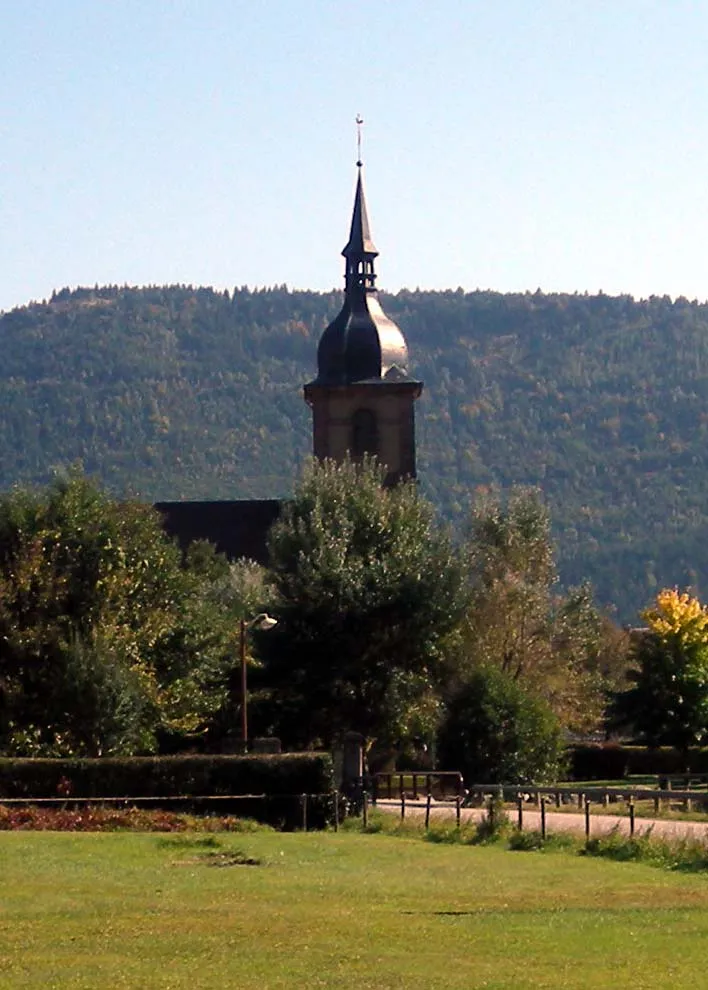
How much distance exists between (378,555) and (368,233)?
108 feet

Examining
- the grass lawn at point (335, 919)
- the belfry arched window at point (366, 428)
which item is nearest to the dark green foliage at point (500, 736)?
the grass lawn at point (335, 919)

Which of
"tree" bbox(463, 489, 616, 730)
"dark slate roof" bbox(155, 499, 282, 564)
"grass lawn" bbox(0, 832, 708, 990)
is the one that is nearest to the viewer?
"grass lawn" bbox(0, 832, 708, 990)

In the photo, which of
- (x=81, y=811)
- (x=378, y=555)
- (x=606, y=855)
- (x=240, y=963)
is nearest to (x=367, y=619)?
(x=378, y=555)

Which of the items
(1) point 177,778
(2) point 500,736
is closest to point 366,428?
(2) point 500,736

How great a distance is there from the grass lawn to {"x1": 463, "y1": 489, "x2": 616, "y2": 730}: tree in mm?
32405

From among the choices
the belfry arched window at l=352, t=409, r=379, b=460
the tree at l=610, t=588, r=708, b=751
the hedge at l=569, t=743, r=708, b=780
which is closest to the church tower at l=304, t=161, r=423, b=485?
the belfry arched window at l=352, t=409, r=379, b=460

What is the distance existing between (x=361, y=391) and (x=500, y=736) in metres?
33.4

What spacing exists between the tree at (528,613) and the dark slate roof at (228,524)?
25523 mm

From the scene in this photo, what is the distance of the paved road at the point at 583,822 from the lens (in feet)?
97.9

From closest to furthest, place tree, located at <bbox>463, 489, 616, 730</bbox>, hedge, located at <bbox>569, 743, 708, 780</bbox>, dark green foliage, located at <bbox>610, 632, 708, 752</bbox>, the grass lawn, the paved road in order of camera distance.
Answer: the grass lawn → the paved road → tree, located at <bbox>463, 489, 616, 730</bbox> → dark green foliage, located at <bbox>610, 632, 708, 752</bbox> → hedge, located at <bbox>569, 743, 708, 780</bbox>

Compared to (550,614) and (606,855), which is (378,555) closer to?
(550,614)

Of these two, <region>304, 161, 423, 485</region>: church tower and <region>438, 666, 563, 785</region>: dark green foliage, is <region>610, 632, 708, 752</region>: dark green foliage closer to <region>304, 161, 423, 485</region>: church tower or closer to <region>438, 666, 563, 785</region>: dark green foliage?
<region>438, 666, 563, 785</region>: dark green foliage

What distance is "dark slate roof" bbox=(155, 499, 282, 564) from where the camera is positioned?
9006 centimetres

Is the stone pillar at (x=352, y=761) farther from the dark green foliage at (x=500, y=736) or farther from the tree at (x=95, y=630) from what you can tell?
the dark green foliage at (x=500, y=736)
